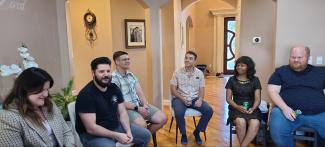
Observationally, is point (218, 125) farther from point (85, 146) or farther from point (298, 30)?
point (85, 146)

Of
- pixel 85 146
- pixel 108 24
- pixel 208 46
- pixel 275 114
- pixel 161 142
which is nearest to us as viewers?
pixel 85 146

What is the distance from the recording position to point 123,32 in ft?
15.3

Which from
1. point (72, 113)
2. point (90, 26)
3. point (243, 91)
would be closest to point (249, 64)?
point (243, 91)

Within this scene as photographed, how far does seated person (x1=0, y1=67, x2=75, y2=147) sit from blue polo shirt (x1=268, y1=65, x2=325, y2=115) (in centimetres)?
230

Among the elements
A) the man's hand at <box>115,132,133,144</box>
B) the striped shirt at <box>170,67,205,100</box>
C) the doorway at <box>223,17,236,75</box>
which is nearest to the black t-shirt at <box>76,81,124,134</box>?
the man's hand at <box>115,132,133,144</box>

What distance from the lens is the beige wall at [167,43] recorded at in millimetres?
4973

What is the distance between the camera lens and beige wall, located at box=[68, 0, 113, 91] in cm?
460

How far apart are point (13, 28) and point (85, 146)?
1385 mm

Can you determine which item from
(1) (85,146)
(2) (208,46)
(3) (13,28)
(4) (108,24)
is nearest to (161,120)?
(1) (85,146)

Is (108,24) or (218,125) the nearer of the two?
(218,125)

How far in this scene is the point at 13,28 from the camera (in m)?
2.62

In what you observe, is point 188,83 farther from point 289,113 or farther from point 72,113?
point 72,113

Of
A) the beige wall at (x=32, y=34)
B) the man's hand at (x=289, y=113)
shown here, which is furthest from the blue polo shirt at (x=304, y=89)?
the beige wall at (x=32, y=34)

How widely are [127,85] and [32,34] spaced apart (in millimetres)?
1168
